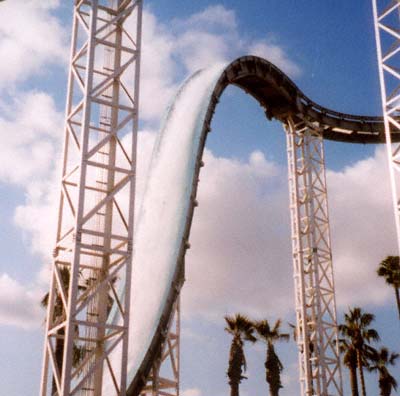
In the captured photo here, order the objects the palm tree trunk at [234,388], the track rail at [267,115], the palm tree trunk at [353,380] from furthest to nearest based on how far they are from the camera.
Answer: the palm tree trunk at [353,380] → the palm tree trunk at [234,388] → the track rail at [267,115]

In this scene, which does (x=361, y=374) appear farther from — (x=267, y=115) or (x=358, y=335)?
(x=267, y=115)

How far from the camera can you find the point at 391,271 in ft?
133

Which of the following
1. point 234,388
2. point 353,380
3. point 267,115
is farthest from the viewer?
point 353,380

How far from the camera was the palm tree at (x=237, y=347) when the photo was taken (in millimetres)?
36625

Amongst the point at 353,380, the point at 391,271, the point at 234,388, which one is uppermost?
the point at 391,271

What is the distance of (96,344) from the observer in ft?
51.2

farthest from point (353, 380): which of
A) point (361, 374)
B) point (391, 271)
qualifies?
point (391, 271)

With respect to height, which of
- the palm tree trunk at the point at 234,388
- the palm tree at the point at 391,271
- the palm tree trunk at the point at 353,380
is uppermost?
the palm tree at the point at 391,271

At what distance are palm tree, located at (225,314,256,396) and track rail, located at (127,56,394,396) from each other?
1151 cm

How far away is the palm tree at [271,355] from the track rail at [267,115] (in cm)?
1144

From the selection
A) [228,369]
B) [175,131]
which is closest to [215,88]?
[175,131]

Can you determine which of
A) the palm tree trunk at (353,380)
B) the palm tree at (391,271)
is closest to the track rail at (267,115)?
the palm tree at (391,271)

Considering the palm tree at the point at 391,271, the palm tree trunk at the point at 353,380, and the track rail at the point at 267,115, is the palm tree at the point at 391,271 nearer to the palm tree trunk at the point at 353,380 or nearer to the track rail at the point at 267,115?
the palm tree trunk at the point at 353,380

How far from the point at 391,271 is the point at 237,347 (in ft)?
34.3
